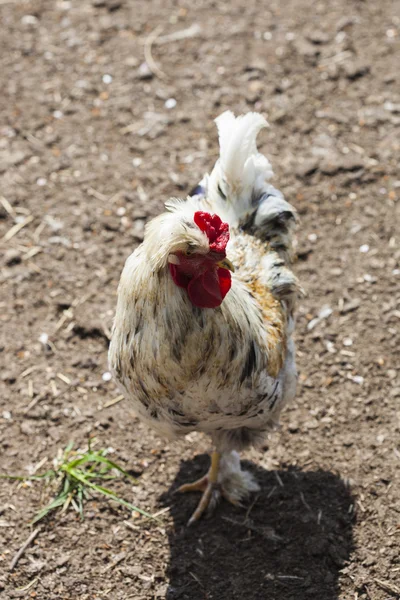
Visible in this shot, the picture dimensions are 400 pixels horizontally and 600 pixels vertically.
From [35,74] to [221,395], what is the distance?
4531 mm

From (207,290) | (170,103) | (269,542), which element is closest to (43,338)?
(269,542)

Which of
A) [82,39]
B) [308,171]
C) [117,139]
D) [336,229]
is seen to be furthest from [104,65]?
[336,229]

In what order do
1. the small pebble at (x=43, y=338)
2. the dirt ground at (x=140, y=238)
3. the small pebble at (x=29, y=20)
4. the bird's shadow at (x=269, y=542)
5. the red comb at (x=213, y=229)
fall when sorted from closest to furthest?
the red comb at (x=213, y=229)
the bird's shadow at (x=269, y=542)
the dirt ground at (x=140, y=238)
the small pebble at (x=43, y=338)
the small pebble at (x=29, y=20)

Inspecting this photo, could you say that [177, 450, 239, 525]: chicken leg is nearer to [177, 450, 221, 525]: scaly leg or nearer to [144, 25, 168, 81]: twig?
[177, 450, 221, 525]: scaly leg

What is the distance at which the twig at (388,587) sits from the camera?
370 centimetres

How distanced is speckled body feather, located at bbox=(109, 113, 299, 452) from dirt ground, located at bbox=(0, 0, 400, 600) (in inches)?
24.3

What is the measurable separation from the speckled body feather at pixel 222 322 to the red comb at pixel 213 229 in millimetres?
48

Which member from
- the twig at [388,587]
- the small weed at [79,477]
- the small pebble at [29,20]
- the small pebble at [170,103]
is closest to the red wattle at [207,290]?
the small weed at [79,477]

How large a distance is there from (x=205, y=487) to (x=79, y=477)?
0.73 metres

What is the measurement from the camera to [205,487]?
434 cm

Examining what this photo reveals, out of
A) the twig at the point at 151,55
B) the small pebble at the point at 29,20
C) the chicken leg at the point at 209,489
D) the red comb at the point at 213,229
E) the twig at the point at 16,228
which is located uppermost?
the red comb at the point at 213,229

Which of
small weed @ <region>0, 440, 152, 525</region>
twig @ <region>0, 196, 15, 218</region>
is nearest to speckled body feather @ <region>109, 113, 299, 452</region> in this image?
small weed @ <region>0, 440, 152, 525</region>

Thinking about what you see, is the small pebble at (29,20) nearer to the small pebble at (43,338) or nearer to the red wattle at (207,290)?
the small pebble at (43,338)

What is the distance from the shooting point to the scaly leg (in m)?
4.23
